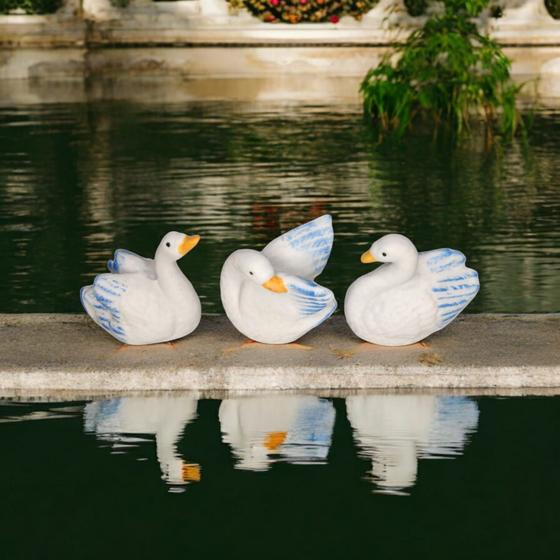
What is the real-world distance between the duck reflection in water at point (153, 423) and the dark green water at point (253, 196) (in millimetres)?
2547

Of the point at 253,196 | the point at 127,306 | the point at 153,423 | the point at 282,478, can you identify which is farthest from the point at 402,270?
the point at 253,196

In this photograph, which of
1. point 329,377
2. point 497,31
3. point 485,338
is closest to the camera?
point 329,377

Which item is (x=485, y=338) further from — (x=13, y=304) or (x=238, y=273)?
(x=13, y=304)

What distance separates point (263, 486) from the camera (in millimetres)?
6184

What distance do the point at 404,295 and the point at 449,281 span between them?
250 millimetres


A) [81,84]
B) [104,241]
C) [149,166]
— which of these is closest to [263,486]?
[104,241]

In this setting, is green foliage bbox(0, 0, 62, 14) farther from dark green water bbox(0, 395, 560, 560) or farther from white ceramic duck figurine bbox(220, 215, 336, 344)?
dark green water bbox(0, 395, 560, 560)

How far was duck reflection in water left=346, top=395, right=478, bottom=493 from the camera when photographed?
6.36 metres

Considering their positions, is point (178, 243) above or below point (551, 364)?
above

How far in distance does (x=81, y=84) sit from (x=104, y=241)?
52.5 ft

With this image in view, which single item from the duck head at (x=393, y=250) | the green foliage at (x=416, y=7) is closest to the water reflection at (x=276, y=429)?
the duck head at (x=393, y=250)

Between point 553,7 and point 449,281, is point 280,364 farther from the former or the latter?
point 553,7

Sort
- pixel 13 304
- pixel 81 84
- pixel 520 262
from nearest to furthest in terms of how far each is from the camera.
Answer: pixel 13 304, pixel 520 262, pixel 81 84

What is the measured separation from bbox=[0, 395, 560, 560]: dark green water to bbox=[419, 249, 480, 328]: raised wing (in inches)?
24.4
